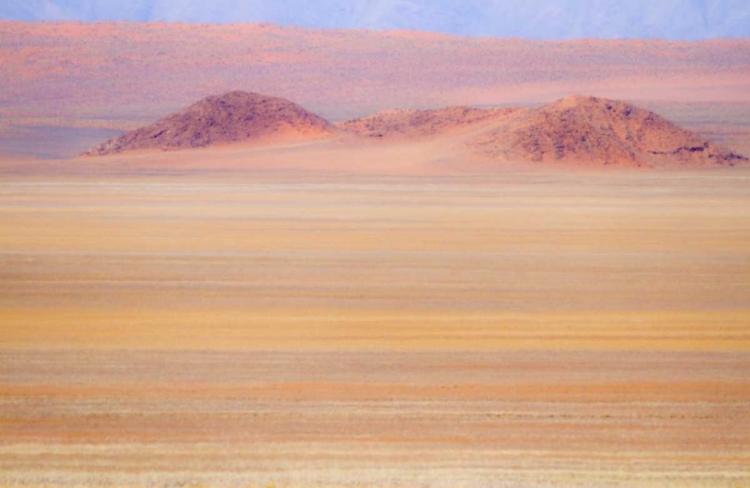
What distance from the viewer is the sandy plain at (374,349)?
25.7 ft

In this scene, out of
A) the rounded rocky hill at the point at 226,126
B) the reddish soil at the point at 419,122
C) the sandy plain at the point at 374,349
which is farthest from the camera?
the reddish soil at the point at 419,122

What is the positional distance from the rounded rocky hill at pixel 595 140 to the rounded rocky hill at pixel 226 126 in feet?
34.4

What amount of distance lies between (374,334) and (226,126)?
3956 cm

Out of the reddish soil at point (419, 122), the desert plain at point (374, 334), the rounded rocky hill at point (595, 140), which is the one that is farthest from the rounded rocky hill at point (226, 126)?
the desert plain at point (374, 334)

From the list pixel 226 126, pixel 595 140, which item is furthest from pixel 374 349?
pixel 226 126

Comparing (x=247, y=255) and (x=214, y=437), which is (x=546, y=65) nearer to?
(x=247, y=255)

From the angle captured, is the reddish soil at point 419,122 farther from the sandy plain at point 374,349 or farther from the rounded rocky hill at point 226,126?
the sandy plain at point 374,349

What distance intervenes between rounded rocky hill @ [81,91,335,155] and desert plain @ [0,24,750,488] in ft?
50.5

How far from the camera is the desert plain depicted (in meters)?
7.88

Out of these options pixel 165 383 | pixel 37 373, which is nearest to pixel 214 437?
pixel 165 383

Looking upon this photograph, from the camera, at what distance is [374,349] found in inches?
436

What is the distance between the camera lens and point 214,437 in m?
8.23

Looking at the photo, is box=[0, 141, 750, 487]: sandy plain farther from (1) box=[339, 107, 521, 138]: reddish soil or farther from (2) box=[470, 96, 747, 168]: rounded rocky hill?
(1) box=[339, 107, 521, 138]: reddish soil

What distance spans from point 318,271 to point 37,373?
6269 millimetres
